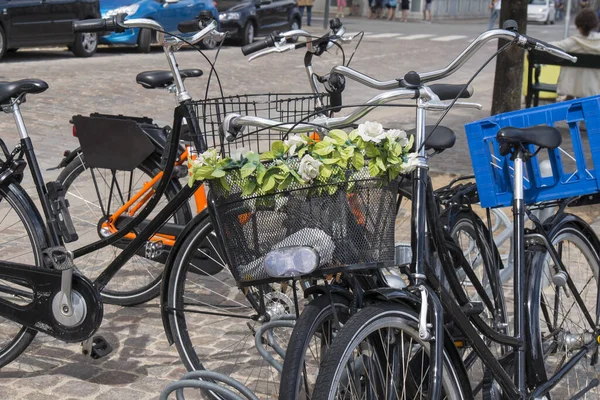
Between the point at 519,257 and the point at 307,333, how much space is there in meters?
1.00

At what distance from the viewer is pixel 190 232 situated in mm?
3895

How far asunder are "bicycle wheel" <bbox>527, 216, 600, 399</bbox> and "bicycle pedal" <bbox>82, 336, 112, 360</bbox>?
1.90 metres

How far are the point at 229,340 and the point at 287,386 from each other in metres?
2.15

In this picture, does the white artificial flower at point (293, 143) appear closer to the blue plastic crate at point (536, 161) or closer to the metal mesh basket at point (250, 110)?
the metal mesh basket at point (250, 110)

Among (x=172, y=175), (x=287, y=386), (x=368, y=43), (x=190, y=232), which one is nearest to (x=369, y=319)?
(x=287, y=386)

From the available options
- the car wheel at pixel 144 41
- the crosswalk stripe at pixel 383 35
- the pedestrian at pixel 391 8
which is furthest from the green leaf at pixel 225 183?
the pedestrian at pixel 391 8

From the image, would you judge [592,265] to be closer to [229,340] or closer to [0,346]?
[229,340]

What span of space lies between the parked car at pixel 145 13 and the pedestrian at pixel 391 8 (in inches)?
726

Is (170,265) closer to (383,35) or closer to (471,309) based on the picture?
(471,309)

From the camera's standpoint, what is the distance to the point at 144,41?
18656mm

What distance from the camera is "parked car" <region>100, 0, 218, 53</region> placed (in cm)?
1778

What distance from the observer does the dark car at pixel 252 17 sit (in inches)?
859

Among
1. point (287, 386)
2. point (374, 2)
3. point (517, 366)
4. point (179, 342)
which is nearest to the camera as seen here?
point (287, 386)

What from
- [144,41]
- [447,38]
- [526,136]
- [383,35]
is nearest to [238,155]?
[526,136]
